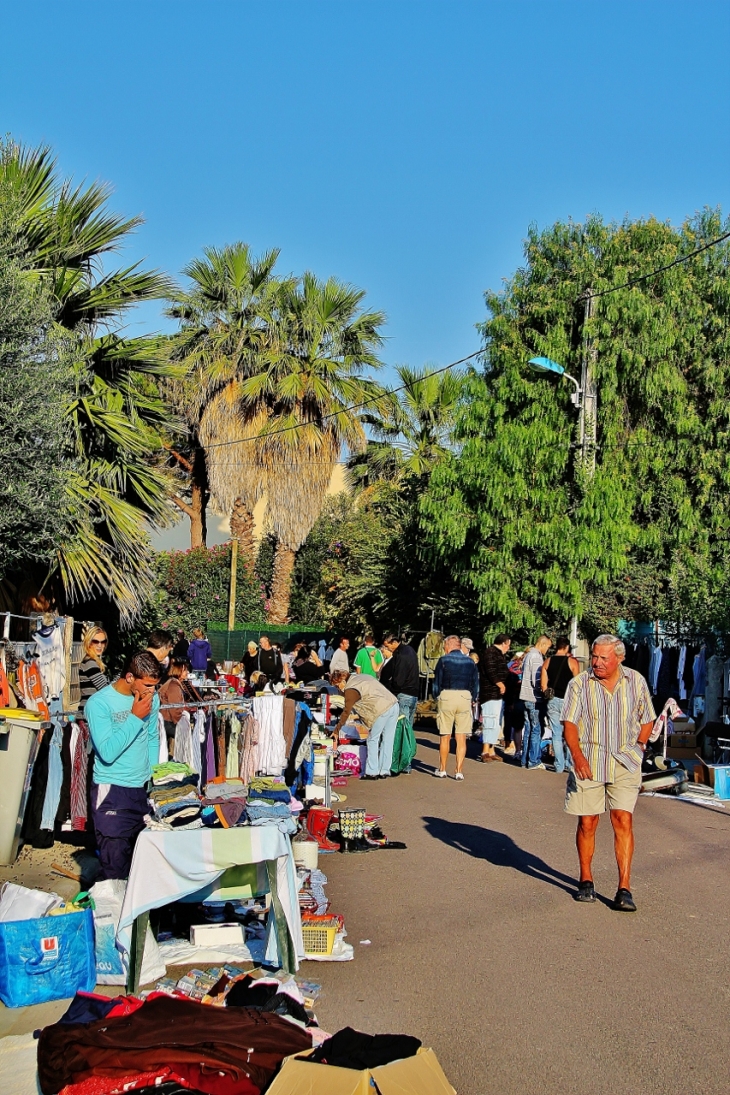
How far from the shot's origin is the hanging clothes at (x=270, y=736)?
12336 mm

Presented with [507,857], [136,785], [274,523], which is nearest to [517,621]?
[274,523]

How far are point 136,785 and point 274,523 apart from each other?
28602 mm

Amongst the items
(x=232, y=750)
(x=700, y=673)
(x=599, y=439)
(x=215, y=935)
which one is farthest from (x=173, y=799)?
(x=599, y=439)

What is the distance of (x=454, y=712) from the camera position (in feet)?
49.5

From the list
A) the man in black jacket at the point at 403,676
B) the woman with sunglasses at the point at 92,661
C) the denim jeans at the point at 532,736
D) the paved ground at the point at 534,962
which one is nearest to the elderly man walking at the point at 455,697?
the man in black jacket at the point at 403,676

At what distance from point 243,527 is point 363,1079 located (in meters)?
34.9

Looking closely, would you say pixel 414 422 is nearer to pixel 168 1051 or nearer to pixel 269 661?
pixel 269 661

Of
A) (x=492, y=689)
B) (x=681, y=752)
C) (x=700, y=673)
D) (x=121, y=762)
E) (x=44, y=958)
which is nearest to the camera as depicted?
(x=44, y=958)

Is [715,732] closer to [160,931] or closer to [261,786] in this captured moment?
[261,786]

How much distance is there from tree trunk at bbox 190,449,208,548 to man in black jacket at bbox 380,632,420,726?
20.9m

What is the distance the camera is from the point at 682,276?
27.8 meters

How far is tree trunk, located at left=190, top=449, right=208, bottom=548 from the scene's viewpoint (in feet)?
124

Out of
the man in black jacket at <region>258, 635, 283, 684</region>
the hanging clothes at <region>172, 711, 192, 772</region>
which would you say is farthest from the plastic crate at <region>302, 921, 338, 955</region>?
the man in black jacket at <region>258, 635, 283, 684</region>

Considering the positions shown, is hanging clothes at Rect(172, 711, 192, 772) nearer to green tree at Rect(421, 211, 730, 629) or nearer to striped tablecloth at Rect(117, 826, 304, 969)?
striped tablecloth at Rect(117, 826, 304, 969)
